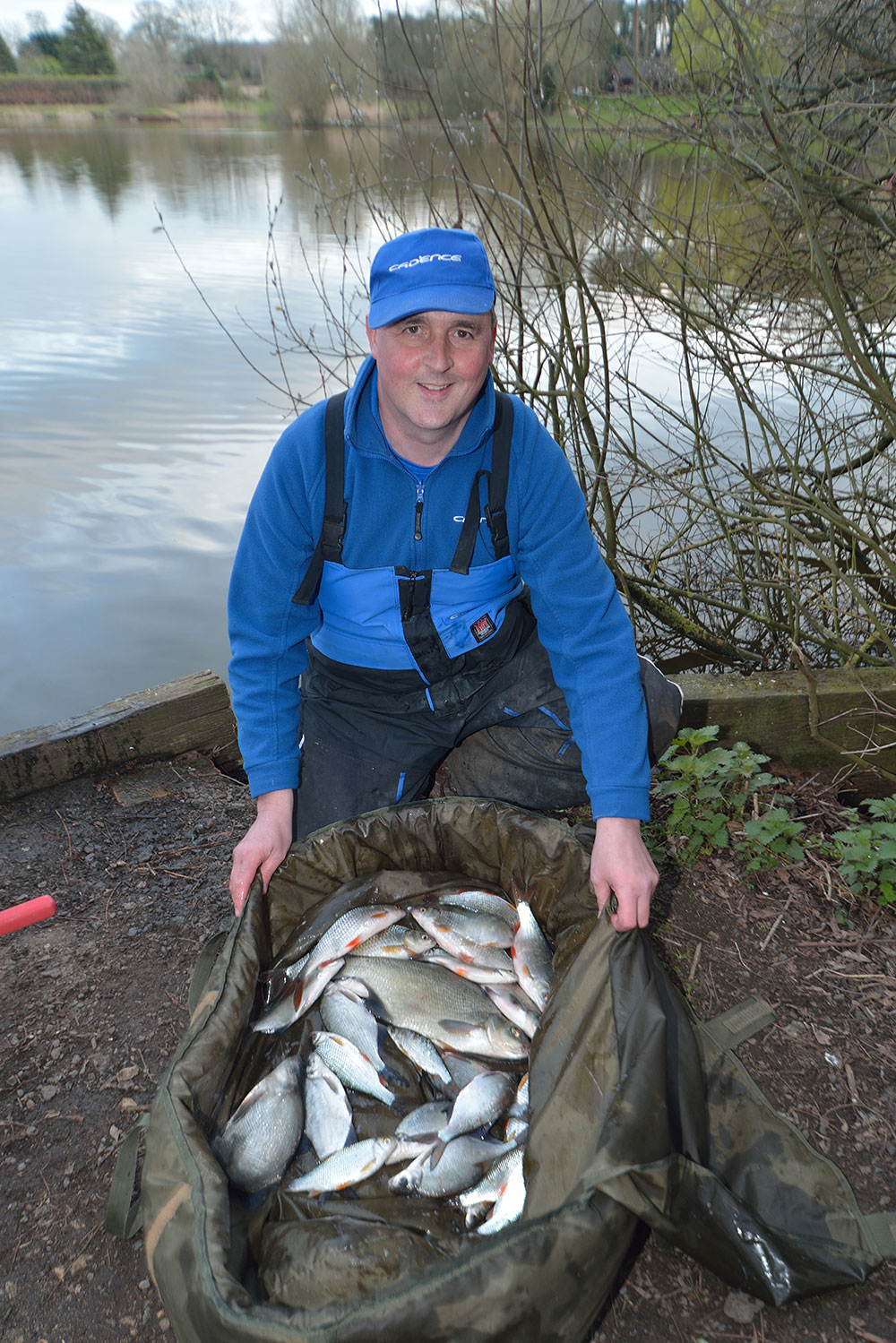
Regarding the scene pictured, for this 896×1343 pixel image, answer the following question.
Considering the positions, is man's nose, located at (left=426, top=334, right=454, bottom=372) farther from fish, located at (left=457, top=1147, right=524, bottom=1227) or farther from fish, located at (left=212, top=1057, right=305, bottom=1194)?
fish, located at (left=457, top=1147, right=524, bottom=1227)

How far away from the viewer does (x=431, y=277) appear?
213 centimetres

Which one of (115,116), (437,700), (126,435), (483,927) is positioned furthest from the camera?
(115,116)

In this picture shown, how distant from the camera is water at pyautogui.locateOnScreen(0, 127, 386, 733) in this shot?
5477 millimetres

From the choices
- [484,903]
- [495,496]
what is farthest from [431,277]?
[484,903]

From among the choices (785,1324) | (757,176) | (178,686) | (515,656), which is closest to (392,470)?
(515,656)

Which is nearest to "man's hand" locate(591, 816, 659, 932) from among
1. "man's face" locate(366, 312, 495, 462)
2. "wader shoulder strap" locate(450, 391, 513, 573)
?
"wader shoulder strap" locate(450, 391, 513, 573)

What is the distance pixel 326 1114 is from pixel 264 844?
0.68m

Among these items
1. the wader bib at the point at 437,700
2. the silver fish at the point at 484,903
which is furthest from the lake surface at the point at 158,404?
the silver fish at the point at 484,903

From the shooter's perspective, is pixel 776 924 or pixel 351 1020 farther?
pixel 776 924

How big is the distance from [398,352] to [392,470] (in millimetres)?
312

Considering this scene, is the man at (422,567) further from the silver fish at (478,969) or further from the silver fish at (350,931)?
the silver fish at (478,969)

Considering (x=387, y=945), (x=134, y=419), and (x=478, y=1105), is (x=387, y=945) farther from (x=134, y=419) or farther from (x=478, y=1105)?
(x=134, y=419)

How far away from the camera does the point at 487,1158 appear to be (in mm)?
1949

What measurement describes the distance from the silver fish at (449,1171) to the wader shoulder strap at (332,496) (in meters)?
1.42
